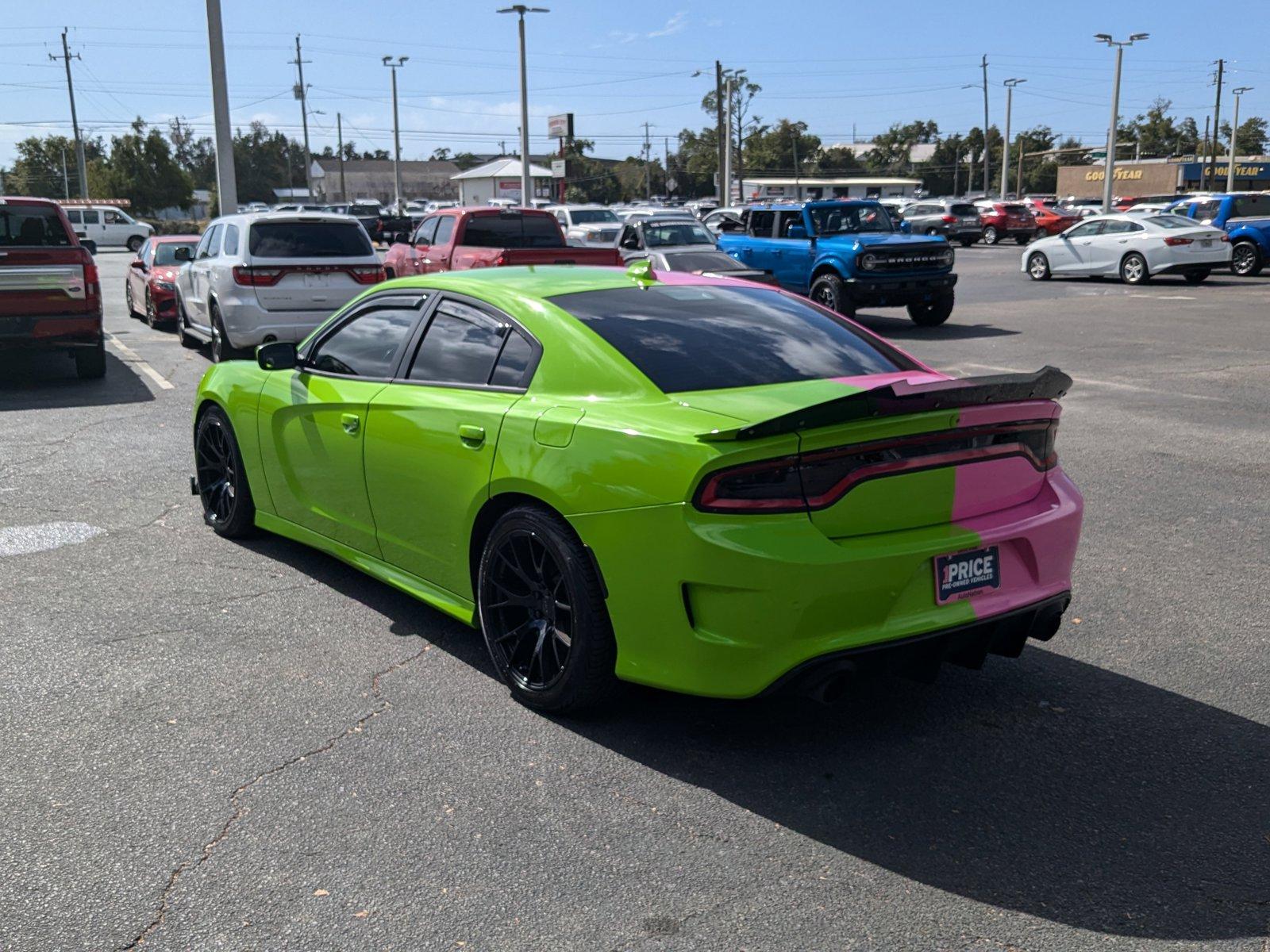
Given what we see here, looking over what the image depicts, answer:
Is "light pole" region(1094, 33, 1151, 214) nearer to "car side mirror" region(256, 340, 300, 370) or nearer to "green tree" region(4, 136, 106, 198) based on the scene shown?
"car side mirror" region(256, 340, 300, 370)

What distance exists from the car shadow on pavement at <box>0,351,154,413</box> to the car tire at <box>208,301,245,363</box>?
36.9 inches

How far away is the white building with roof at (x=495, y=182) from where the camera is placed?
9412 centimetres

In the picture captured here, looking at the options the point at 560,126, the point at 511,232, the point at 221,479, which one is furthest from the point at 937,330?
the point at 560,126

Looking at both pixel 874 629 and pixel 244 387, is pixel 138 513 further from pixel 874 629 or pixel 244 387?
pixel 874 629

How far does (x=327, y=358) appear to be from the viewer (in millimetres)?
5613

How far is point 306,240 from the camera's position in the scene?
13.5 metres

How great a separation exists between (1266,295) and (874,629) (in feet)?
73.7

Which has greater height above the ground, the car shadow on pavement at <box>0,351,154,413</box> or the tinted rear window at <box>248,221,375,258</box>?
the tinted rear window at <box>248,221,375,258</box>

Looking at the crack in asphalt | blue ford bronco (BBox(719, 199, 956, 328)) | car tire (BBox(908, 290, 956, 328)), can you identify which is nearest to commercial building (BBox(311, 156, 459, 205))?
blue ford bronco (BBox(719, 199, 956, 328))

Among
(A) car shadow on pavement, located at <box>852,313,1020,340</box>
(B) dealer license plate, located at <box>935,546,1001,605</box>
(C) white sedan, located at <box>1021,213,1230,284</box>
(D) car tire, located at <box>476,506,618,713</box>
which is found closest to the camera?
(B) dealer license plate, located at <box>935,546,1001,605</box>

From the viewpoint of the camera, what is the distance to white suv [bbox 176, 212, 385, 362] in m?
13.2

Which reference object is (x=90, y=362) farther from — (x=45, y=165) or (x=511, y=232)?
(x=45, y=165)

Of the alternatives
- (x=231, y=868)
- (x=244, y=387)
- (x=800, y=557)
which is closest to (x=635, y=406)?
(x=800, y=557)

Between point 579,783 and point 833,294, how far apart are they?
14813 millimetres
